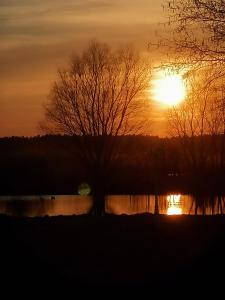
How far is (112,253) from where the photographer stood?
16.3 meters

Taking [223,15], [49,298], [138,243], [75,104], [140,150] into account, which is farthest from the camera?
[140,150]

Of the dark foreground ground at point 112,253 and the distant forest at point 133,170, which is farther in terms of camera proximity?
the distant forest at point 133,170

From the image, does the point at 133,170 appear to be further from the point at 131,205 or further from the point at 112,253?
the point at 112,253

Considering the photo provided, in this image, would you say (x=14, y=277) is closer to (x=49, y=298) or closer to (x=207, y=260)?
(x=49, y=298)

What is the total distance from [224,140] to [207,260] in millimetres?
31666

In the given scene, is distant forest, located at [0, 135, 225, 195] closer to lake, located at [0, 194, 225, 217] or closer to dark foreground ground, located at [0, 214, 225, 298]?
lake, located at [0, 194, 225, 217]

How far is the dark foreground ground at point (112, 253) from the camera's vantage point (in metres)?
14.2

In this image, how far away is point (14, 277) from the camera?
14062 mm

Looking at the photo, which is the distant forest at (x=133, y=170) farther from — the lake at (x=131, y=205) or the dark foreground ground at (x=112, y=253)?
the dark foreground ground at (x=112, y=253)

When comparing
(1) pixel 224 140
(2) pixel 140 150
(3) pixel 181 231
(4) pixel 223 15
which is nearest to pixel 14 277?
(3) pixel 181 231

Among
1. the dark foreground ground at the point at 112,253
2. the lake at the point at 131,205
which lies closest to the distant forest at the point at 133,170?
the lake at the point at 131,205

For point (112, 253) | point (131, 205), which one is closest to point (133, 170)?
point (131, 205)

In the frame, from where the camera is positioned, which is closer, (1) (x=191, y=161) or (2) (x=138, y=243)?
(2) (x=138, y=243)

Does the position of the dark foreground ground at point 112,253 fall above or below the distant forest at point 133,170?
below
